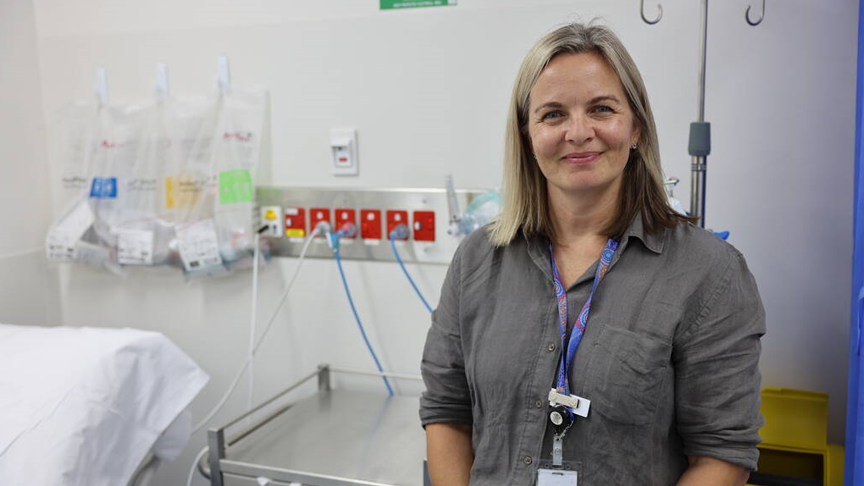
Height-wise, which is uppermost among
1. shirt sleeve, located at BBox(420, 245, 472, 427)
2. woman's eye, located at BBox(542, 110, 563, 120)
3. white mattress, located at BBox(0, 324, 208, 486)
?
woman's eye, located at BBox(542, 110, 563, 120)

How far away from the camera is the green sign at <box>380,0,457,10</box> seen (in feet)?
6.13

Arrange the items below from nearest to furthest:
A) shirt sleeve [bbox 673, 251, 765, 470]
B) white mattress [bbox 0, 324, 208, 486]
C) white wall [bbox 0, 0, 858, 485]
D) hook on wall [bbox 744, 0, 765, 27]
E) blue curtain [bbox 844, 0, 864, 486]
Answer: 1. shirt sleeve [bbox 673, 251, 765, 470]
2. blue curtain [bbox 844, 0, 864, 486]
3. white mattress [bbox 0, 324, 208, 486]
4. hook on wall [bbox 744, 0, 765, 27]
5. white wall [bbox 0, 0, 858, 485]

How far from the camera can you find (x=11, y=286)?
2.20m

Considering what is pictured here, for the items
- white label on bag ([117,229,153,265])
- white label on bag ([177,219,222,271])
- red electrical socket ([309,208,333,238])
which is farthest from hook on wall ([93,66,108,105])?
red electrical socket ([309,208,333,238])

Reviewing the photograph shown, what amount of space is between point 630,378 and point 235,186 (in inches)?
54.7

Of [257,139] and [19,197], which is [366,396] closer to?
[257,139]

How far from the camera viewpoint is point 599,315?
111 cm

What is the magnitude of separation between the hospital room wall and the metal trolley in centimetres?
92

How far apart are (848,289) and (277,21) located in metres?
1.66

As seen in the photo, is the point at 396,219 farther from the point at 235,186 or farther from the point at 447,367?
the point at 447,367

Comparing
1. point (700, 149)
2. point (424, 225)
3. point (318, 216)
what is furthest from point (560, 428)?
point (318, 216)

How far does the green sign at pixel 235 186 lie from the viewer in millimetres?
2066

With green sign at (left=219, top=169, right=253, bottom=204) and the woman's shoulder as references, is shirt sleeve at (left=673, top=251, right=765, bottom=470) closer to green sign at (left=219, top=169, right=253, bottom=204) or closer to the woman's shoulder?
the woman's shoulder

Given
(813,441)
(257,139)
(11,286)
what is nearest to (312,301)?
(257,139)
